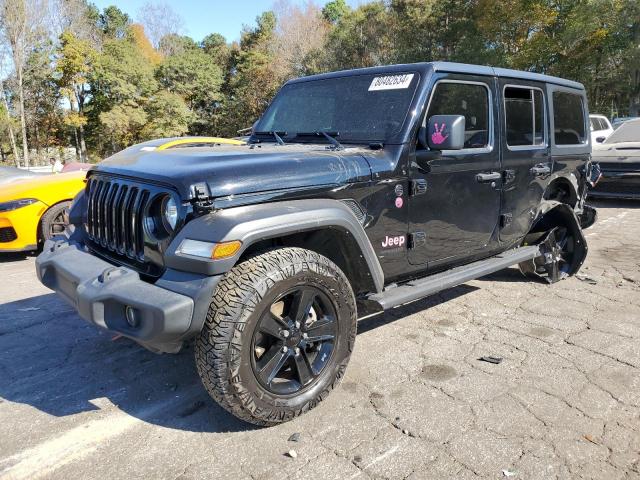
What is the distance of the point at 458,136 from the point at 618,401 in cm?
180

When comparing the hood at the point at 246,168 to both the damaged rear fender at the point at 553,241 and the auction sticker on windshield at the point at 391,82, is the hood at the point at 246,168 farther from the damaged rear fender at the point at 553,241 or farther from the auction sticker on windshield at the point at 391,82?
the damaged rear fender at the point at 553,241

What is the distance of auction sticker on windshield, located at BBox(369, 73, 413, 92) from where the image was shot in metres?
3.44

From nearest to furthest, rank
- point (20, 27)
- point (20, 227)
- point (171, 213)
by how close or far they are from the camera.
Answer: point (171, 213), point (20, 227), point (20, 27)

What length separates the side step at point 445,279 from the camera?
312cm

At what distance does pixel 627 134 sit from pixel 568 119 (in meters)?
7.29

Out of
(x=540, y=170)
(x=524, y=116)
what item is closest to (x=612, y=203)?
(x=540, y=170)

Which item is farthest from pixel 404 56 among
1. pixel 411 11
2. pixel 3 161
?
pixel 3 161

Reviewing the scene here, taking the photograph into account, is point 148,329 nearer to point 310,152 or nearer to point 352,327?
point 352,327

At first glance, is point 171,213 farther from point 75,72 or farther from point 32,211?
point 75,72

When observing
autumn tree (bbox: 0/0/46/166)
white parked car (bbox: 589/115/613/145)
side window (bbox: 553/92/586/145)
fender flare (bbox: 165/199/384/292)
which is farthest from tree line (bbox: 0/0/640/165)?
fender flare (bbox: 165/199/384/292)

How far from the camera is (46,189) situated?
6285mm

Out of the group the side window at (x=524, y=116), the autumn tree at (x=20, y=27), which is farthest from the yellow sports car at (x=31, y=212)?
the autumn tree at (x=20, y=27)

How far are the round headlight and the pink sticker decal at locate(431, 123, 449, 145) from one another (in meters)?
1.65

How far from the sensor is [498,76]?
13.0 ft
